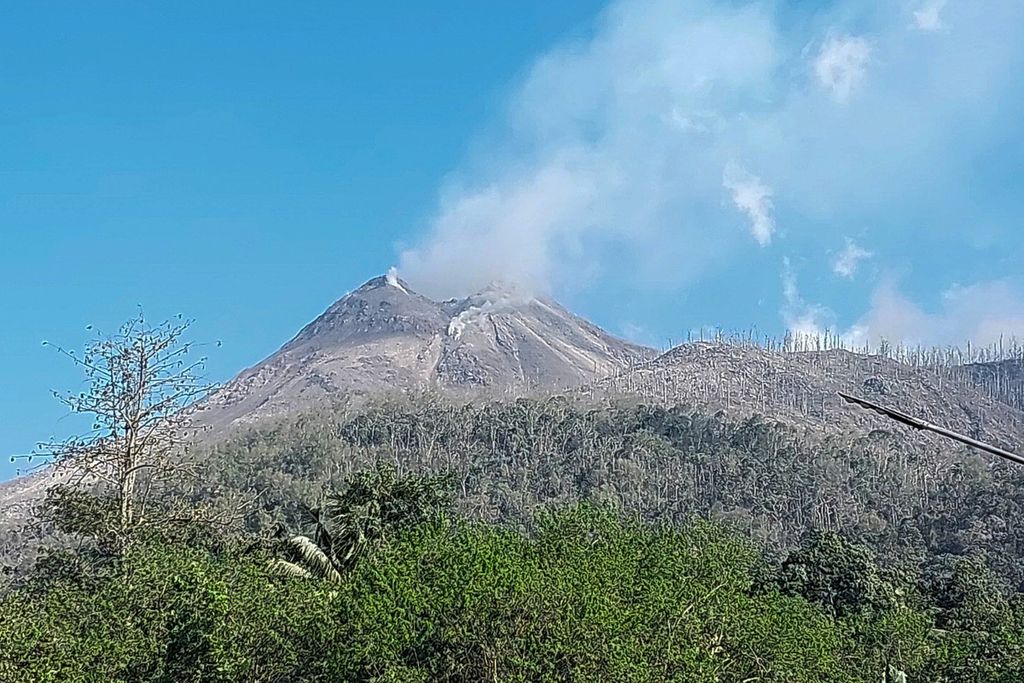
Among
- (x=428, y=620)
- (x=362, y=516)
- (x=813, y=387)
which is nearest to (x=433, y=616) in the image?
(x=428, y=620)

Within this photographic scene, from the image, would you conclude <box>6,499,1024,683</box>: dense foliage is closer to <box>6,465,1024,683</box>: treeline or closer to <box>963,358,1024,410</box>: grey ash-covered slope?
<box>6,465,1024,683</box>: treeline

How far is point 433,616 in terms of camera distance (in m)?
17.4

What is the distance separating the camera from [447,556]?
19.1 m

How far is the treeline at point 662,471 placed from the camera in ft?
253

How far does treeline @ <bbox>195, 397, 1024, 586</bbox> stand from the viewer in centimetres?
7725

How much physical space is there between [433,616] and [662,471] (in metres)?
78.0

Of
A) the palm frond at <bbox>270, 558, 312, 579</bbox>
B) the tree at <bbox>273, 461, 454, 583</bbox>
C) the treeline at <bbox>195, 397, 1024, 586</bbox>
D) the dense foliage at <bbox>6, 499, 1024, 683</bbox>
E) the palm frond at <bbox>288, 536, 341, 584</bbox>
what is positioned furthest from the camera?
the treeline at <bbox>195, 397, 1024, 586</bbox>

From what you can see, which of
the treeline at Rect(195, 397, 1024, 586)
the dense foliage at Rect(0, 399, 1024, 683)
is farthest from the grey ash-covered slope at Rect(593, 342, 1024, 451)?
the dense foliage at Rect(0, 399, 1024, 683)

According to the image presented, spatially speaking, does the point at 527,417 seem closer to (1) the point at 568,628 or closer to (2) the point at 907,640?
(2) the point at 907,640

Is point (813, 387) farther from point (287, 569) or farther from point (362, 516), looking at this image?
point (287, 569)

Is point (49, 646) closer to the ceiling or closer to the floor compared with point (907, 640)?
closer to the floor

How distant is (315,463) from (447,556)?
241 ft

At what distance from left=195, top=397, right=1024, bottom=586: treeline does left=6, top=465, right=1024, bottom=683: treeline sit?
41.6 metres

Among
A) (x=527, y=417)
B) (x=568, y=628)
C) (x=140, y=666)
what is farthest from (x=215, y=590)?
(x=527, y=417)
